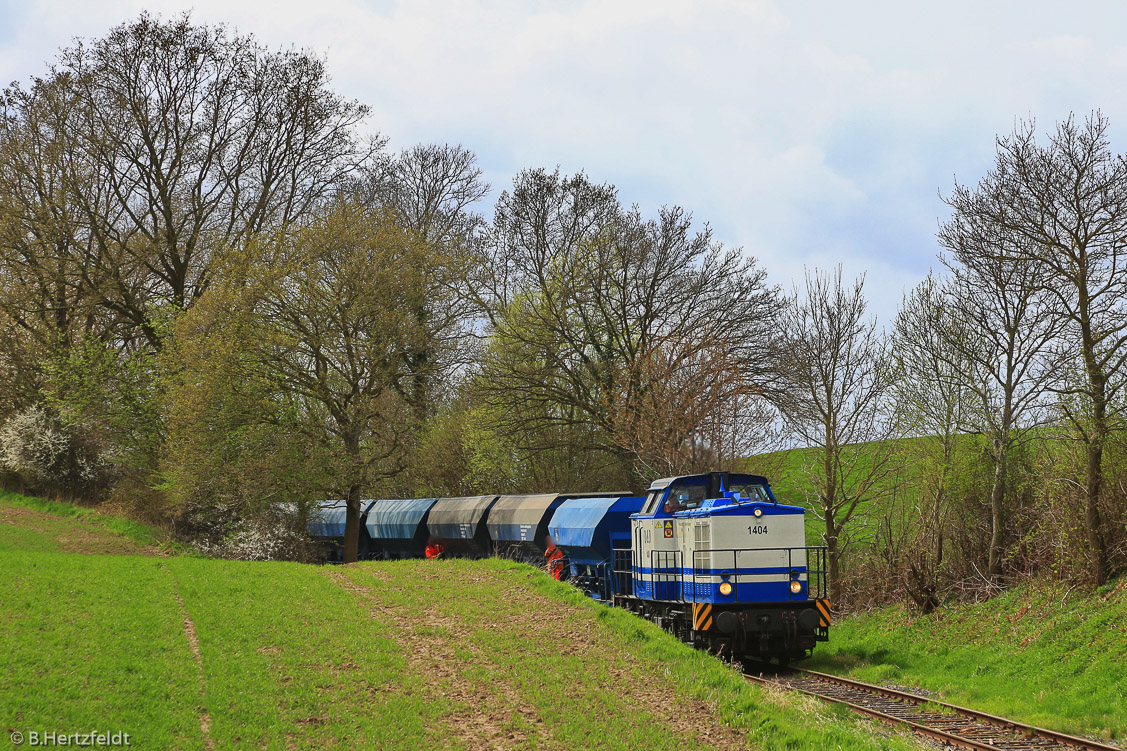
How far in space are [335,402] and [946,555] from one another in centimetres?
1971

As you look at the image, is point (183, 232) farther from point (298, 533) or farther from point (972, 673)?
point (972, 673)

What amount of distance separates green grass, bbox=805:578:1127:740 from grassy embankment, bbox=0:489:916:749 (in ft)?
9.13

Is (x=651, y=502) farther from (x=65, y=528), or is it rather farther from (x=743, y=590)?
(x=65, y=528)

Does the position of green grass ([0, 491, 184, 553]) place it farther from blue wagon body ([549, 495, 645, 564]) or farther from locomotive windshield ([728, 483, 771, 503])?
locomotive windshield ([728, 483, 771, 503])

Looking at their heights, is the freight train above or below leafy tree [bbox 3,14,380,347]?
below

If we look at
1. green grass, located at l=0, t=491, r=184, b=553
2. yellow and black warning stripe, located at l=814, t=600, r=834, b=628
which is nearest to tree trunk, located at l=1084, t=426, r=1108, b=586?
yellow and black warning stripe, located at l=814, t=600, r=834, b=628

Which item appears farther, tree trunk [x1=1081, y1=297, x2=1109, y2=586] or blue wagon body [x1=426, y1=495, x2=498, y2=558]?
blue wagon body [x1=426, y1=495, x2=498, y2=558]

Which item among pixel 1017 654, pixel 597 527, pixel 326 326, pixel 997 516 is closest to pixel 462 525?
pixel 326 326

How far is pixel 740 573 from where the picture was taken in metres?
15.6

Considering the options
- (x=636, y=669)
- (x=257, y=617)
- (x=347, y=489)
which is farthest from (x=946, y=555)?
(x=347, y=489)

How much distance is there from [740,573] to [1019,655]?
460 cm

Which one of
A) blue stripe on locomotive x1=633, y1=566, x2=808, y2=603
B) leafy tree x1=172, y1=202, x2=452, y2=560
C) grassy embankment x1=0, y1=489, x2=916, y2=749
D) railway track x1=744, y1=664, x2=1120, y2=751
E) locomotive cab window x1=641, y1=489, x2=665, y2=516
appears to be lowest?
railway track x1=744, y1=664, x2=1120, y2=751

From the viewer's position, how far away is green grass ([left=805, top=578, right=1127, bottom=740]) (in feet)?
37.8

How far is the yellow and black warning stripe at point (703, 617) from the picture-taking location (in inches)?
598
